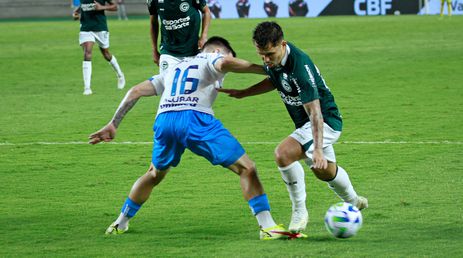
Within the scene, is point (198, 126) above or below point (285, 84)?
below

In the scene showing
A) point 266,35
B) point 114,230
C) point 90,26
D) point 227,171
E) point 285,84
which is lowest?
point 90,26

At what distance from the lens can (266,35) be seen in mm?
7004

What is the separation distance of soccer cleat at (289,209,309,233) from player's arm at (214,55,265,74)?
3.77 feet

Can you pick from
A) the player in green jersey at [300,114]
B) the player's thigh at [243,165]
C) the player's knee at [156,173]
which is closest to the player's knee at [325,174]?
the player in green jersey at [300,114]

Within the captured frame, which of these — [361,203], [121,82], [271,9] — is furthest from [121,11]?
[361,203]

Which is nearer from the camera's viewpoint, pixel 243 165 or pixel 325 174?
pixel 243 165


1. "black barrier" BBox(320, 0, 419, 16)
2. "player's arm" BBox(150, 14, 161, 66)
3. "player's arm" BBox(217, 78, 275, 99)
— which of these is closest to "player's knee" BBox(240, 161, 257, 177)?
"player's arm" BBox(217, 78, 275, 99)

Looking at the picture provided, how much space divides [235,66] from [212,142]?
0.60 m

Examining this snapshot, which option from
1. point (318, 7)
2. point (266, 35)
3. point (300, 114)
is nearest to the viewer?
point (266, 35)

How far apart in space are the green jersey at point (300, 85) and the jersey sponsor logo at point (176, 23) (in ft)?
15.8

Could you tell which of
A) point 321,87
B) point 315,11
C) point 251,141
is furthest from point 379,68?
point 315,11

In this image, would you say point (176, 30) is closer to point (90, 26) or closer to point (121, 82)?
point (90, 26)

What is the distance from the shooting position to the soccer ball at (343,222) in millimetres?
7121

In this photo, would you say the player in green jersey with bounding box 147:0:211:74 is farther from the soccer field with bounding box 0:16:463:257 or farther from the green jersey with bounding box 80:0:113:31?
the green jersey with bounding box 80:0:113:31
